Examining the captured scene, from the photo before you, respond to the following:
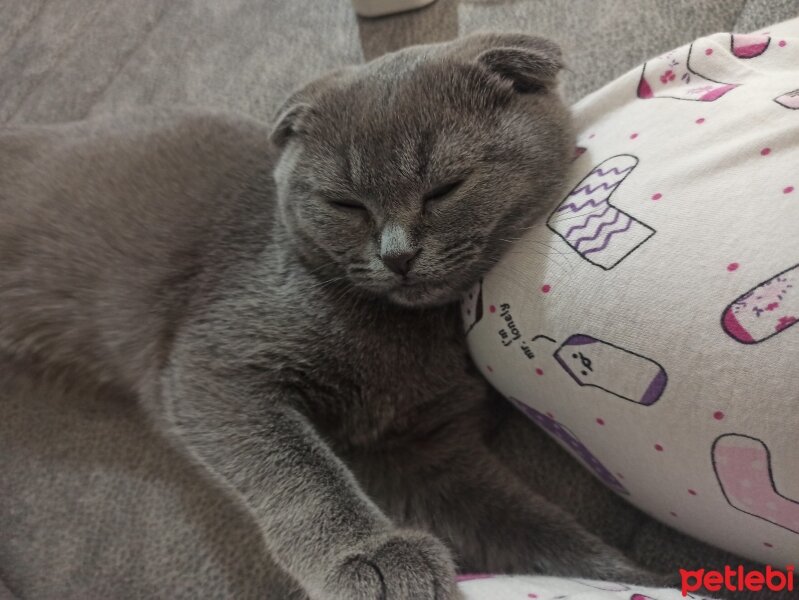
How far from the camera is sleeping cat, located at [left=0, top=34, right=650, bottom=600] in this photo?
788mm

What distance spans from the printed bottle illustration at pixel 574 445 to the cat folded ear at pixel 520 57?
0.46 m

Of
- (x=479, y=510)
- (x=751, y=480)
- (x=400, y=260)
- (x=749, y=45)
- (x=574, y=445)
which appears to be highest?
(x=749, y=45)

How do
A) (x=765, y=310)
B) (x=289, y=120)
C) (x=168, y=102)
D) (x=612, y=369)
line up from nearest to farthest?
(x=765, y=310) < (x=612, y=369) < (x=289, y=120) < (x=168, y=102)

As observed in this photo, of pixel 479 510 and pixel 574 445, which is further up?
pixel 574 445

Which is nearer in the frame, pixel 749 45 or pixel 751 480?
pixel 751 480

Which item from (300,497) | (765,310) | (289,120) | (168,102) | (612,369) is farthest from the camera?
(168,102)

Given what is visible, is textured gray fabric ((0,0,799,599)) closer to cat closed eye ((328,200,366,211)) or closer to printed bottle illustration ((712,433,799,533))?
printed bottle illustration ((712,433,799,533))

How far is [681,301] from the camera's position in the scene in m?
0.65

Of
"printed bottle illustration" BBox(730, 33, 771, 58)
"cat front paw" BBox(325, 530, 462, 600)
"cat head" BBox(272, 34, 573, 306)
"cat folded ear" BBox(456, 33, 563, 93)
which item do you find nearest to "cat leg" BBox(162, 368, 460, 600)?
"cat front paw" BBox(325, 530, 462, 600)

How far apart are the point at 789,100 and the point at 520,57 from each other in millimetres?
329

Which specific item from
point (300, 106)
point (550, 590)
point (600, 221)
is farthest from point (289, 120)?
point (550, 590)

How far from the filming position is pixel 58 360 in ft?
3.63

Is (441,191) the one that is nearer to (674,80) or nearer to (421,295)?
(421,295)

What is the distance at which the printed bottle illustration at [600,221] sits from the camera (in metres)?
0.71
